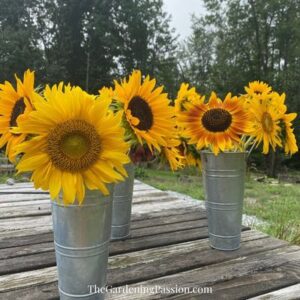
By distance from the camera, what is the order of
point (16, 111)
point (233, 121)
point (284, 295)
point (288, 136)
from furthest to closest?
point (288, 136) < point (233, 121) < point (284, 295) < point (16, 111)

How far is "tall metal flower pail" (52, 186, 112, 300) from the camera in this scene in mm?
739

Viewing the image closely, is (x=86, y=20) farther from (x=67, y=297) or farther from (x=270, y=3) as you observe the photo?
(x=67, y=297)

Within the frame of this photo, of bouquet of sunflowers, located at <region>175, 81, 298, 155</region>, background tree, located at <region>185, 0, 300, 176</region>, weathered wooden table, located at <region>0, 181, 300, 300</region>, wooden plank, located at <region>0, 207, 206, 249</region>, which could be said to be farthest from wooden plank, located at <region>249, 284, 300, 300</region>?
background tree, located at <region>185, 0, 300, 176</region>

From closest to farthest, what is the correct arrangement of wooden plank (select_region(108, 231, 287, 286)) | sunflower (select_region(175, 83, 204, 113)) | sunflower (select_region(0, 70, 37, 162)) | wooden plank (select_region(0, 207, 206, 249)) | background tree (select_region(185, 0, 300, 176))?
1. sunflower (select_region(0, 70, 37, 162))
2. wooden plank (select_region(108, 231, 287, 286))
3. sunflower (select_region(175, 83, 204, 113))
4. wooden plank (select_region(0, 207, 206, 249))
5. background tree (select_region(185, 0, 300, 176))

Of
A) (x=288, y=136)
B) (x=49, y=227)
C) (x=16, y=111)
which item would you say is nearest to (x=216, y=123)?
(x=288, y=136)

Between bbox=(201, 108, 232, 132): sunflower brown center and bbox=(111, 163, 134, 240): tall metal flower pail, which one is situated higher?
bbox=(201, 108, 232, 132): sunflower brown center

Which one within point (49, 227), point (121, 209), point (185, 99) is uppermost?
point (185, 99)

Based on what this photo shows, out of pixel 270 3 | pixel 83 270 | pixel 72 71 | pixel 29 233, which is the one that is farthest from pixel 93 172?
pixel 72 71

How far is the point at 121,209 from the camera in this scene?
130 centimetres

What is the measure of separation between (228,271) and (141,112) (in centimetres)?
54

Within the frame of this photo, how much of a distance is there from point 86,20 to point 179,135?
44.7 ft

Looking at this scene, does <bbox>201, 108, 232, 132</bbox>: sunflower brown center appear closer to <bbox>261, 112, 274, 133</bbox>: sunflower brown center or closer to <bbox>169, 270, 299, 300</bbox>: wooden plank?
<bbox>261, 112, 274, 133</bbox>: sunflower brown center

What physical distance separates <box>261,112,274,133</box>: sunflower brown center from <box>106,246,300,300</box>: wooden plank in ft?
1.30

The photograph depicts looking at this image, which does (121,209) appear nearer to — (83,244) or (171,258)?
(171,258)
